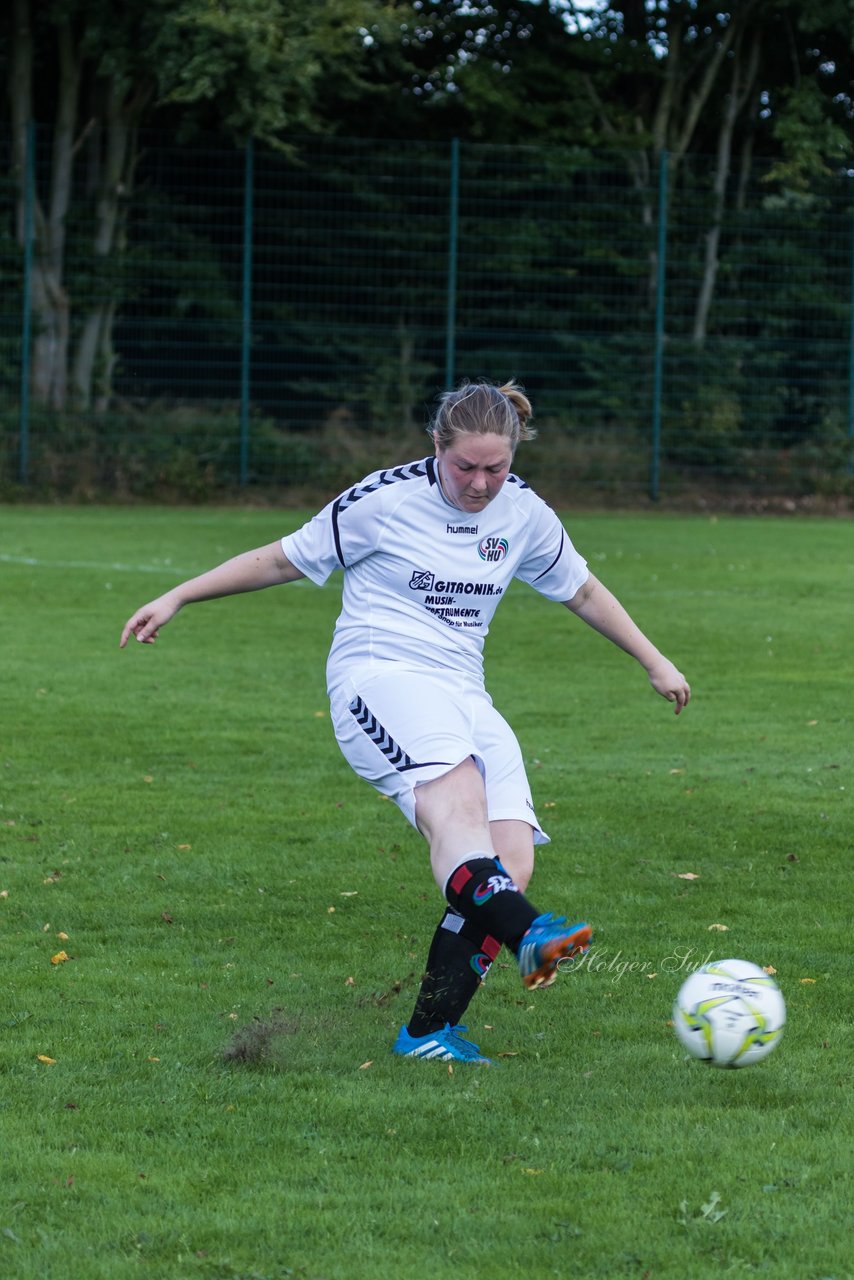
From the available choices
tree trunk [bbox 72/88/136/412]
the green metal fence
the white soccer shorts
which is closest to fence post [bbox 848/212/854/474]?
the green metal fence

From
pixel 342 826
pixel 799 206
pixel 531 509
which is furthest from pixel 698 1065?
pixel 799 206

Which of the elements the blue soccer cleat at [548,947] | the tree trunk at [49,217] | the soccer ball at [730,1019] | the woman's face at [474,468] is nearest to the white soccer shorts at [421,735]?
the woman's face at [474,468]

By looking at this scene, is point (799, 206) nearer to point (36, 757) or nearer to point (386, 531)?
point (36, 757)

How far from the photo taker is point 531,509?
5102 mm

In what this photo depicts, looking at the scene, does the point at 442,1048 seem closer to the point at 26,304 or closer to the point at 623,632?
the point at 623,632

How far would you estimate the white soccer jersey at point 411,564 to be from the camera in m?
4.90

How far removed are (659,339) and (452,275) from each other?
10.7 ft

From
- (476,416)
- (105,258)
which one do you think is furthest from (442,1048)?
(105,258)

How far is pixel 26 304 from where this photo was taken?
79.1 ft

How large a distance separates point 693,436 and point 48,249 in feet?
32.2

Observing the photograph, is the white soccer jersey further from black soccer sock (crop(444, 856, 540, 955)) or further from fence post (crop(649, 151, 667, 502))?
fence post (crop(649, 151, 667, 502))

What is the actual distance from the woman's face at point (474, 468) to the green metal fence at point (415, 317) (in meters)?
20.0

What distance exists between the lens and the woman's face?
15.3 feet

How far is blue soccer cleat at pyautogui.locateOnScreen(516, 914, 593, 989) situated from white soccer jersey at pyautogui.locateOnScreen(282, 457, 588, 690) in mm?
1008
